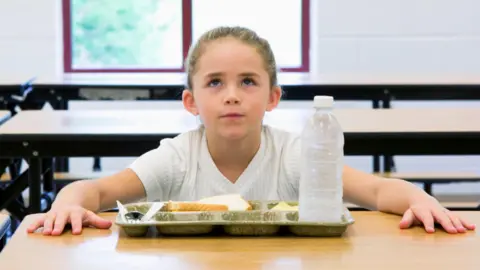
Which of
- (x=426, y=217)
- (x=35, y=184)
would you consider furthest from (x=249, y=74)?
(x=35, y=184)

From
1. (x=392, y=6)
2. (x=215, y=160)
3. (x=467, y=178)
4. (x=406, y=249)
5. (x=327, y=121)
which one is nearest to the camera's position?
(x=406, y=249)

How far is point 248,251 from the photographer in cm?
125

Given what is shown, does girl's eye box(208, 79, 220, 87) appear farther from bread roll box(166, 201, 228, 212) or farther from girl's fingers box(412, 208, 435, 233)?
girl's fingers box(412, 208, 435, 233)

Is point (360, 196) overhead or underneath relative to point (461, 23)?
underneath

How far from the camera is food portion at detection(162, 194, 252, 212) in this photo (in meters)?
1.41

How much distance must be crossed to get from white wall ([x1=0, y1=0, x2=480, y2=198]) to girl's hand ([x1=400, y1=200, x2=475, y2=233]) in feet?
14.0

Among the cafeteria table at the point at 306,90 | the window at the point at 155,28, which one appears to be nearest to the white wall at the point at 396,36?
the window at the point at 155,28

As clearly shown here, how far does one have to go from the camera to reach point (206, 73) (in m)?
1.71

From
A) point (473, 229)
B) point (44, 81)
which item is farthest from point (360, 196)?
point (44, 81)

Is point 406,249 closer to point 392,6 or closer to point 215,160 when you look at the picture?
point 215,160

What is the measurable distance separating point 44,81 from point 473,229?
3.35m

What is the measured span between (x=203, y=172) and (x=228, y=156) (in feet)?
0.22

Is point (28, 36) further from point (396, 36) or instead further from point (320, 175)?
point (320, 175)

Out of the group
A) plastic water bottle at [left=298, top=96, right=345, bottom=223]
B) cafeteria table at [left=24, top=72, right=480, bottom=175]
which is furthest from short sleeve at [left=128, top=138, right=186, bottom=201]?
cafeteria table at [left=24, top=72, right=480, bottom=175]
